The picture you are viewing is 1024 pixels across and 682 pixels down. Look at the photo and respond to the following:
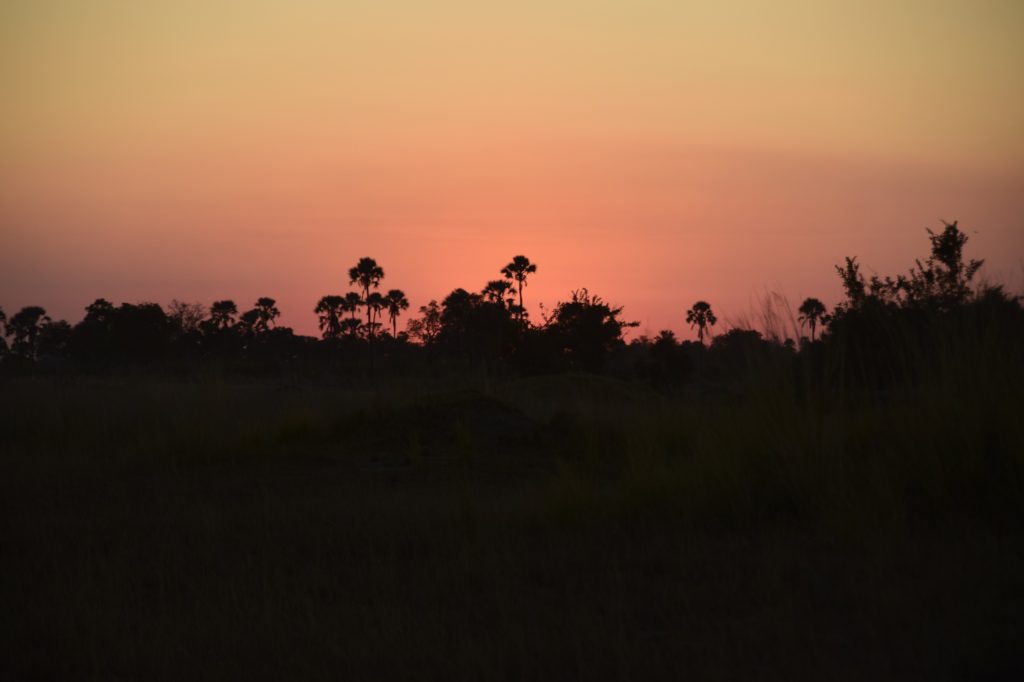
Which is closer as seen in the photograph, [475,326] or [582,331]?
[582,331]

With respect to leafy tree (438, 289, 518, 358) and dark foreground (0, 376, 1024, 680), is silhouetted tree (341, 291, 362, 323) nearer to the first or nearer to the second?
leafy tree (438, 289, 518, 358)

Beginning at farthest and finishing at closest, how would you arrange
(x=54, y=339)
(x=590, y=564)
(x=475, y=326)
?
1. (x=54, y=339)
2. (x=475, y=326)
3. (x=590, y=564)

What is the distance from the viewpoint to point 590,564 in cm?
620

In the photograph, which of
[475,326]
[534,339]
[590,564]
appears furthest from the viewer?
[475,326]

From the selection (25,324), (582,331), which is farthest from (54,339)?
(582,331)

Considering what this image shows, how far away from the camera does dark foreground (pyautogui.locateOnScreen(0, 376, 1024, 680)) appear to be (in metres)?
4.46

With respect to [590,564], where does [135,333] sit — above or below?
above

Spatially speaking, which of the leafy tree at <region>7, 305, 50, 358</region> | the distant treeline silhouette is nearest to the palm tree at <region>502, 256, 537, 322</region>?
the distant treeline silhouette

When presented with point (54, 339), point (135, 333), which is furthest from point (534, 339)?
point (54, 339)

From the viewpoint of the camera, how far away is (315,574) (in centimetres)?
626

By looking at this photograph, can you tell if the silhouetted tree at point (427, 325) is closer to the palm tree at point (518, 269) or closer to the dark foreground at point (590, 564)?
the palm tree at point (518, 269)

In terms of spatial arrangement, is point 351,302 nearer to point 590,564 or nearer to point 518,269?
point 518,269

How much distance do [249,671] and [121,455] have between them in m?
10.3

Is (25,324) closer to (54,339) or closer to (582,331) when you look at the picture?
(54,339)
